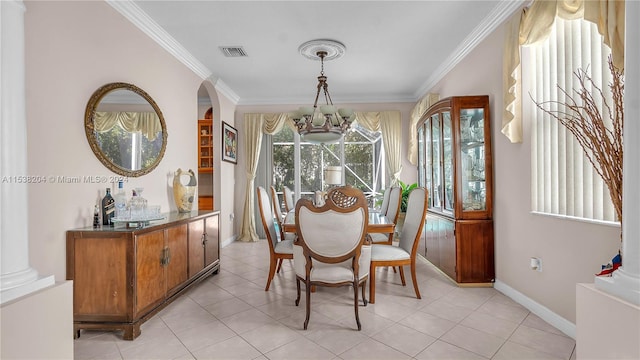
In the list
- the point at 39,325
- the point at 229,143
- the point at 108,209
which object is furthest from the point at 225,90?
the point at 39,325

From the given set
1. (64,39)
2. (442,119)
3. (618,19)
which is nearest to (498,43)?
(442,119)

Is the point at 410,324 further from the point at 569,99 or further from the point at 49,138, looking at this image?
the point at 49,138

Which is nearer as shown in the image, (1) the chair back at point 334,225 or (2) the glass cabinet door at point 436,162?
(1) the chair back at point 334,225

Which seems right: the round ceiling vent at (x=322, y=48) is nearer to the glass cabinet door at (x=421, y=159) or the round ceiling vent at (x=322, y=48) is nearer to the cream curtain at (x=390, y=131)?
the glass cabinet door at (x=421, y=159)

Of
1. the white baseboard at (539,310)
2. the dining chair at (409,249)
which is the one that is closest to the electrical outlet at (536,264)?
the white baseboard at (539,310)

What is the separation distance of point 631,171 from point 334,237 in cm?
160

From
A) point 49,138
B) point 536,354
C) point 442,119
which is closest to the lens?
point 536,354

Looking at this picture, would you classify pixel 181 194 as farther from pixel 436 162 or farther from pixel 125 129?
pixel 436 162

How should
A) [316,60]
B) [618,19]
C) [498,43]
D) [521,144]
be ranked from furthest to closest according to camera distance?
1. [316,60]
2. [498,43]
3. [521,144]
4. [618,19]

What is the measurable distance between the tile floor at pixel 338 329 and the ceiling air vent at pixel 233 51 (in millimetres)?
2768

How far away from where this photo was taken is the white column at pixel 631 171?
3.75 feet

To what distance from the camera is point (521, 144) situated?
265cm

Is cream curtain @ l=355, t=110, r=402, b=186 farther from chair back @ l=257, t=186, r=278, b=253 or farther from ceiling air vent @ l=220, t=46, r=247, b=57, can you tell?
chair back @ l=257, t=186, r=278, b=253

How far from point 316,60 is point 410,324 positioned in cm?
325
